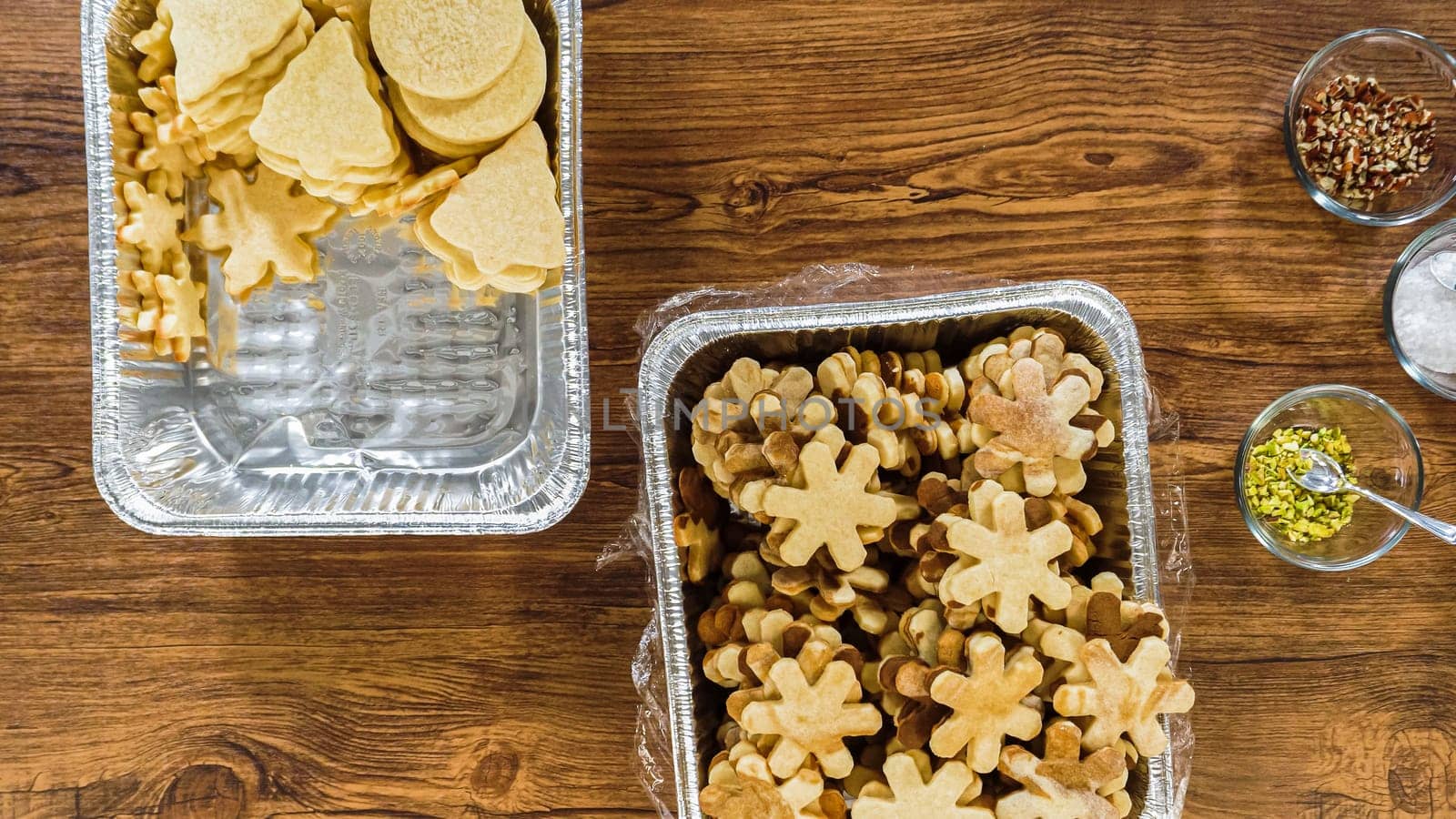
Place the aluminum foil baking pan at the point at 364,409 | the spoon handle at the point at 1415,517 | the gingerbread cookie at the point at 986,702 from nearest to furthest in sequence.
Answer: the gingerbread cookie at the point at 986,702 → the aluminum foil baking pan at the point at 364,409 → the spoon handle at the point at 1415,517

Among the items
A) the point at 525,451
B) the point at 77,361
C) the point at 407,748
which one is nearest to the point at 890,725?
the point at 525,451

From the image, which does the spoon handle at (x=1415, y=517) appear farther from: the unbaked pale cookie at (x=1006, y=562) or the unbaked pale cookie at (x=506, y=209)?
the unbaked pale cookie at (x=506, y=209)

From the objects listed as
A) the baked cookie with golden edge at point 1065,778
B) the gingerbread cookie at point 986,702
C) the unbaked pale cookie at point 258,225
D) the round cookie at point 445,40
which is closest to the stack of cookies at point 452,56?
the round cookie at point 445,40

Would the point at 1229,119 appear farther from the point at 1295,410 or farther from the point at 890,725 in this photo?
the point at 890,725

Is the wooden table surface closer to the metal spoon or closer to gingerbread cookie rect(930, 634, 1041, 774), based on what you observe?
the metal spoon

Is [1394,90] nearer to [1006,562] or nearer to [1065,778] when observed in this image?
[1006,562]
